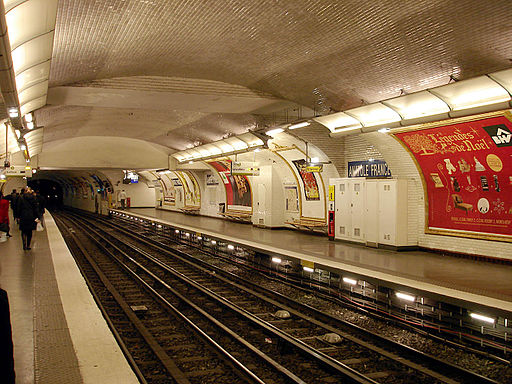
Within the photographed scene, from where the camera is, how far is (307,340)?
6.51 m

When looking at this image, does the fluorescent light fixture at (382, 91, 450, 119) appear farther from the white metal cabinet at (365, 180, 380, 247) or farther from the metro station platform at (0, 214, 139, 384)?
the metro station platform at (0, 214, 139, 384)

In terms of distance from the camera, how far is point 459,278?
750 centimetres

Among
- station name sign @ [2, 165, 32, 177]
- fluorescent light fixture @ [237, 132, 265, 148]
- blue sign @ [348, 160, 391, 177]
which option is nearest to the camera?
blue sign @ [348, 160, 391, 177]

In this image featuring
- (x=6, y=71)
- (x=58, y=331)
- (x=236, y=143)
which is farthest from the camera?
(x=236, y=143)

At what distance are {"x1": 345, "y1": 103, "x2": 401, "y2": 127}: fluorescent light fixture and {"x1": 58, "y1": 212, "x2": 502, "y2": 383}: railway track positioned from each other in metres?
3.86

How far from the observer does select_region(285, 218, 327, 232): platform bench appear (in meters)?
14.3

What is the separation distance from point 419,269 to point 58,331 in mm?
6135

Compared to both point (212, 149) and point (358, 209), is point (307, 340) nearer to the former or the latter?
point (358, 209)

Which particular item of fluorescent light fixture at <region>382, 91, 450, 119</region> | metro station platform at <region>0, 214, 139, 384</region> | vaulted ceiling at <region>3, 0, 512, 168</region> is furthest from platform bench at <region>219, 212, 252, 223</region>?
fluorescent light fixture at <region>382, 91, 450, 119</region>

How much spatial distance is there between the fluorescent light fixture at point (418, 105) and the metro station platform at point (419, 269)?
2.75 metres

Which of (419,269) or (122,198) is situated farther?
(122,198)

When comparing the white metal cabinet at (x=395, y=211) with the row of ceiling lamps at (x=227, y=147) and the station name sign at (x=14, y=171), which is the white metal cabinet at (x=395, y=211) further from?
the station name sign at (x=14, y=171)

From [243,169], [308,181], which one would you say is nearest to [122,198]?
[243,169]

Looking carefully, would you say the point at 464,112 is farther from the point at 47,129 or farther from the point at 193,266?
the point at 47,129
